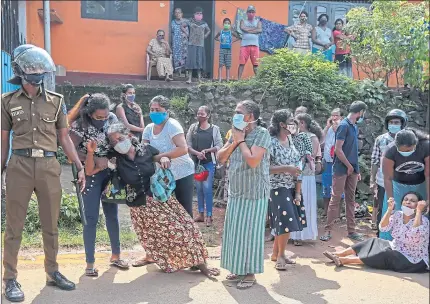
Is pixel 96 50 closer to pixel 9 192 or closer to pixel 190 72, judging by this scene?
pixel 190 72

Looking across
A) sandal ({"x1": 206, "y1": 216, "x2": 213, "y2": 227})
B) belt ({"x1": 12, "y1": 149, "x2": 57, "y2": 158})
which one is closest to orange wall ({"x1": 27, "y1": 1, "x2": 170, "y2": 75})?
sandal ({"x1": 206, "y1": 216, "x2": 213, "y2": 227})

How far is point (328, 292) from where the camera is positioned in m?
4.57

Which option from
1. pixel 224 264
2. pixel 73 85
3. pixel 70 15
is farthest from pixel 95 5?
pixel 224 264

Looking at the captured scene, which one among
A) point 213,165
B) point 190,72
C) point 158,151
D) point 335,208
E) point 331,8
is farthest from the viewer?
point 331,8

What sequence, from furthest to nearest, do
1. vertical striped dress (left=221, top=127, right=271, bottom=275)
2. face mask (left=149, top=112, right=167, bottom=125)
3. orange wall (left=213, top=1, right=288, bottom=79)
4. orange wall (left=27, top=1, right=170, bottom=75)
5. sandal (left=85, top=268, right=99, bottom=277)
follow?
orange wall (left=213, top=1, right=288, bottom=79), orange wall (left=27, top=1, right=170, bottom=75), face mask (left=149, top=112, right=167, bottom=125), sandal (left=85, top=268, right=99, bottom=277), vertical striped dress (left=221, top=127, right=271, bottom=275)

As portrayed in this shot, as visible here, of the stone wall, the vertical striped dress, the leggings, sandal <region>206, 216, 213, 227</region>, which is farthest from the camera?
the stone wall

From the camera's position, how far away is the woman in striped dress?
445 centimetres

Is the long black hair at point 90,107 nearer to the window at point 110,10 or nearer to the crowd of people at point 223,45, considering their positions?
the crowd of people at point 223,45

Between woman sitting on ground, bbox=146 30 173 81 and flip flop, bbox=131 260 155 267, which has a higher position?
woman sitting on ground, bbox=146 30 173 81

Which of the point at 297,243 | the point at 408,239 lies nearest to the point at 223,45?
the point at 297,243

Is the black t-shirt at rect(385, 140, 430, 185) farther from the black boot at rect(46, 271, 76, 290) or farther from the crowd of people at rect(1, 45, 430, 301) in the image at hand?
the black boot at rect(46, 271, 76, 290)

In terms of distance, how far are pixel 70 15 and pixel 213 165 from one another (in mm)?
6377

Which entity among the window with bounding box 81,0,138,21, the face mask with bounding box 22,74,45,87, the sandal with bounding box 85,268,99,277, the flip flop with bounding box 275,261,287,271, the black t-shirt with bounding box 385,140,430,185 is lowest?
the flip flop with bounding box 275,261,287,271

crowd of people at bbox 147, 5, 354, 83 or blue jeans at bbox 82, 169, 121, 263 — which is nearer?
blue jeans at bbox 82, 169, 121, 263
